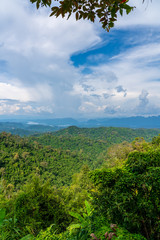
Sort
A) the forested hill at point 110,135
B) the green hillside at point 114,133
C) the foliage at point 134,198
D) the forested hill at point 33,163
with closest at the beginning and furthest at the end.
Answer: the foliage at point 134,198
the forested hill at point 33,163
the forested hill at point 110,135
the green hillside at point 114,133

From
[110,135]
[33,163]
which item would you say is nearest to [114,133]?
[110,135]

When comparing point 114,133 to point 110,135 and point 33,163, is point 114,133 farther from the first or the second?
point 33,163

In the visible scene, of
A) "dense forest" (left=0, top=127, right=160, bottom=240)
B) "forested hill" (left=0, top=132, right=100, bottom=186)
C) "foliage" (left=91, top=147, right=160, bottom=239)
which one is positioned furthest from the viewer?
"forested hill" (left=0, top=132, right=100, bottom=186)

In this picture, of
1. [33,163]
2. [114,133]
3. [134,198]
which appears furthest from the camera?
[114,133]

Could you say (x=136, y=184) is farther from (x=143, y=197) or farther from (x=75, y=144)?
(x=75, y=144)

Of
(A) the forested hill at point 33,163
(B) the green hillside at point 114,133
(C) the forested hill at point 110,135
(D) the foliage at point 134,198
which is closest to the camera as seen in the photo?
(D) the foliage at point 134,198

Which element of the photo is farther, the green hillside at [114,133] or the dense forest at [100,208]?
the green hillside at [114,133]

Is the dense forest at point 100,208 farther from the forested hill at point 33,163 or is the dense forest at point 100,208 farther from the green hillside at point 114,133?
the green hillside at point 114,133

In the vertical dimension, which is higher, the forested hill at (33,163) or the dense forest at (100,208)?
the dense forest at (100,208)

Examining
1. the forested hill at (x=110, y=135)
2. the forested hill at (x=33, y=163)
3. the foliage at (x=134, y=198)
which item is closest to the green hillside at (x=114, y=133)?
the forested hill at (x=110, y=135)

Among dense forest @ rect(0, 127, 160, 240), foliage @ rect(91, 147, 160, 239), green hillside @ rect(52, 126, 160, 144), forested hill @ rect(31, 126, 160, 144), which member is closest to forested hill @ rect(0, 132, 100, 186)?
forested hill @ rect(31, 126, 160, 144)

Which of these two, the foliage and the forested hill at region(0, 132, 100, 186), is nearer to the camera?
the foliage

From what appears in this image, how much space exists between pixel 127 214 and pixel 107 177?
92cm

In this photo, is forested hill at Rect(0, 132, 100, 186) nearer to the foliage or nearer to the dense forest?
the dense forest
